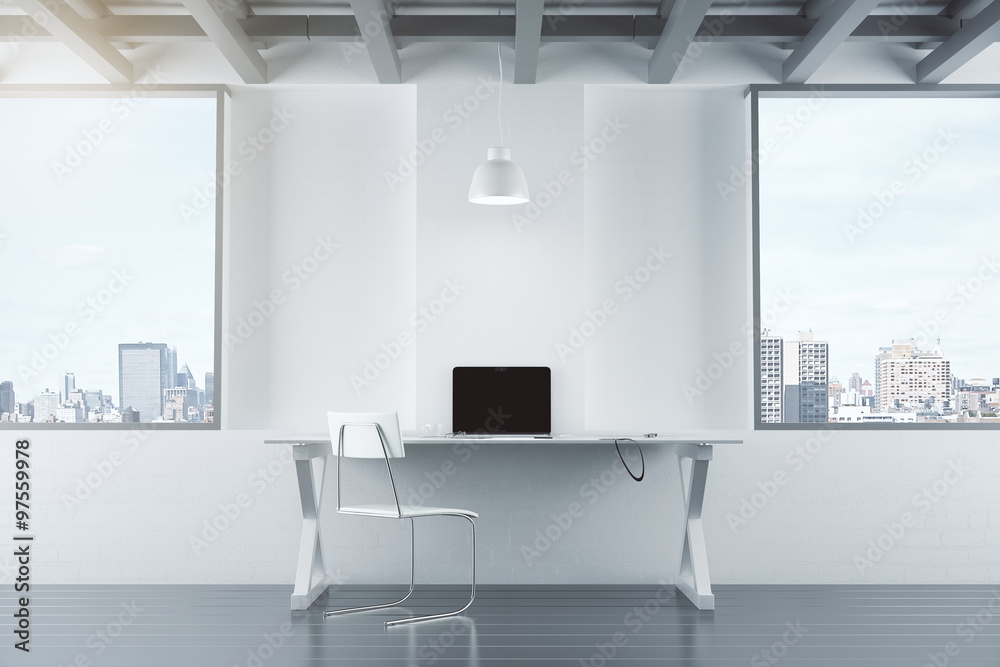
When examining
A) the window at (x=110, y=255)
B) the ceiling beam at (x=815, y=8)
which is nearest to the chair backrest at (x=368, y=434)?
the window at (x=110, y=255)

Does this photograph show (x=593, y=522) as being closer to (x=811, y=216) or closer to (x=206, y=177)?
(x=811, y=216)

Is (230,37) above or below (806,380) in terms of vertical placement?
above

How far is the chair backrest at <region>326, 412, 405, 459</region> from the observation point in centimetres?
333

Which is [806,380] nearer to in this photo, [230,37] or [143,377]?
[230,37]

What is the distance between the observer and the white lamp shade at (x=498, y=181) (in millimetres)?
3693

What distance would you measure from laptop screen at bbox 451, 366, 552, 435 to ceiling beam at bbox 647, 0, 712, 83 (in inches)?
68.3

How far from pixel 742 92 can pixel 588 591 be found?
2904 millimetres

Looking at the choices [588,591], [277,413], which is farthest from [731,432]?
[277,413]

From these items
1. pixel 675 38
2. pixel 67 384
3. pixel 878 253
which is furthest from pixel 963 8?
pixel 67 384

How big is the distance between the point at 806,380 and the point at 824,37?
5.95 feet

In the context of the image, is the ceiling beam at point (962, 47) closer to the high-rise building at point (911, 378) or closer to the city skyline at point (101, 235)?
the high-rise building at point (911, 378)

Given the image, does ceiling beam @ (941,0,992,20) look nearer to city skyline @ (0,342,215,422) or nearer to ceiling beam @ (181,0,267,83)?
ceiling beam @ (181,0,267,83)

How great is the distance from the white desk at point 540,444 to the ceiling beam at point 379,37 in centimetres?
197

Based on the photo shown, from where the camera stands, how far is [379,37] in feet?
12.2
